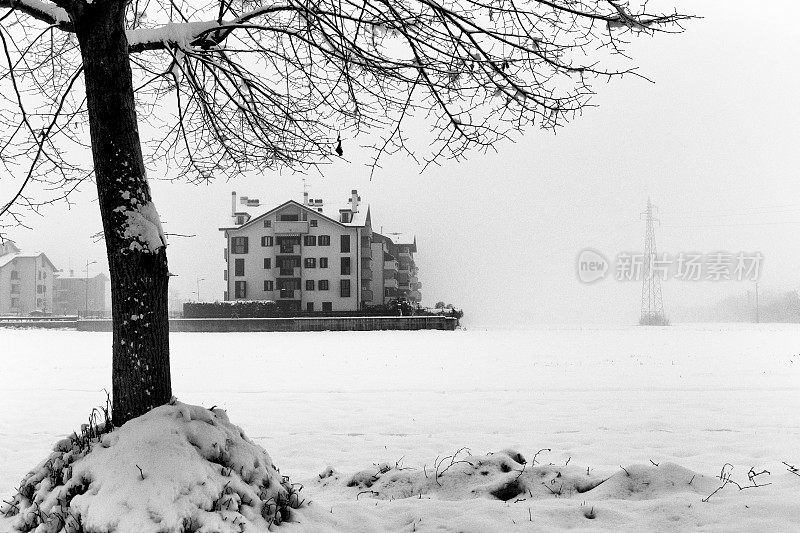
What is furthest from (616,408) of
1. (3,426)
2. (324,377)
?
(3,426)

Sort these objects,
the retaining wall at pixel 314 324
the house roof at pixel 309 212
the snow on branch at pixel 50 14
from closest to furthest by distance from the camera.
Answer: the snow on branch at pixel 50 14
the retaining wall at pixel 314 324
the house roof at pixel 309 212

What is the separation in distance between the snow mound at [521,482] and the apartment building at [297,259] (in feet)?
174

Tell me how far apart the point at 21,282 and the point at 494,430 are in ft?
320

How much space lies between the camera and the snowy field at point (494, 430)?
437cm

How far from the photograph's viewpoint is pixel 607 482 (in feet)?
15.7

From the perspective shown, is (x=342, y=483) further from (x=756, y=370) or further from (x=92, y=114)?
(x=756, y=370)

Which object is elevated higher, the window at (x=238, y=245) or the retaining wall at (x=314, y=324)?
the window at (x=238, y=245)

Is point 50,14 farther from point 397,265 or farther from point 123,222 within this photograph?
point 397,265

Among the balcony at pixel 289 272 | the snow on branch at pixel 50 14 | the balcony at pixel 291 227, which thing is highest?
the balcony at pixel 291 227

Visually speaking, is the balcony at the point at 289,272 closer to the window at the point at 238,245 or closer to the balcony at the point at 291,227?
the balcony at the point at 291,227

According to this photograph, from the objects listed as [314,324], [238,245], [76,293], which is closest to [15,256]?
[76,293]

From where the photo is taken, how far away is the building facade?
86188mm

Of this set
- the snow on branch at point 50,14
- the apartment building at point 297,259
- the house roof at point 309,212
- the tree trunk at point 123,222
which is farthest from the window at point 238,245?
the tree trunk at point 123,222

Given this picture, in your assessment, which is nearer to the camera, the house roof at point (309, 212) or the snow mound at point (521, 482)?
the snow mound at point (521, 482)
